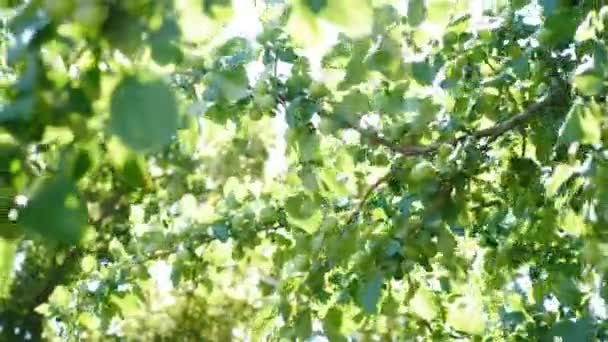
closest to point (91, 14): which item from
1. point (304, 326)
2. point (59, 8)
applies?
point (59, 8)

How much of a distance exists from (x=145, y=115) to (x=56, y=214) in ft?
0.32

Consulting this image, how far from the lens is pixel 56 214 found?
60 cm

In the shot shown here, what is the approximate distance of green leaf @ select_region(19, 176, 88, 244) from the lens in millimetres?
595

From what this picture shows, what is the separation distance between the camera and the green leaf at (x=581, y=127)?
1.11 m

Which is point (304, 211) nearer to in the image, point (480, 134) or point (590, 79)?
point (480, 134)

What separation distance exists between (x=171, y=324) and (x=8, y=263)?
6792mm

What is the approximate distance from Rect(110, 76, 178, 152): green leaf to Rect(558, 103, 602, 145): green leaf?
0.68 m

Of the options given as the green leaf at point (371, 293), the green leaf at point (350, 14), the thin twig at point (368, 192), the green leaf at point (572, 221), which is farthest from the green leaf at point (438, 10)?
the green leaf at point (350, 14)

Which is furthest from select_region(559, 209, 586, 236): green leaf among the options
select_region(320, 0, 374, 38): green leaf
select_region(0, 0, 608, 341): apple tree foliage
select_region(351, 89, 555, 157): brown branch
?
select_region(320, 0, 374, 38): green leaf

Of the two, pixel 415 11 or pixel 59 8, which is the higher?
pixel 415 11

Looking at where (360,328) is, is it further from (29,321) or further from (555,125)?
(29,321)

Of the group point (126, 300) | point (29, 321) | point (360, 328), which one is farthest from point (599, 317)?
point (29, 321)

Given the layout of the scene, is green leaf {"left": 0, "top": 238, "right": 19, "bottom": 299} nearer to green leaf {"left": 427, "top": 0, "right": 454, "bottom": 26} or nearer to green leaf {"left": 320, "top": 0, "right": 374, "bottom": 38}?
green leaf {"left": 320, "top": 0, "right": 374, "bottom": 38}

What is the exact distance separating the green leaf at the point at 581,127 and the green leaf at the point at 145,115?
2.24 ft
